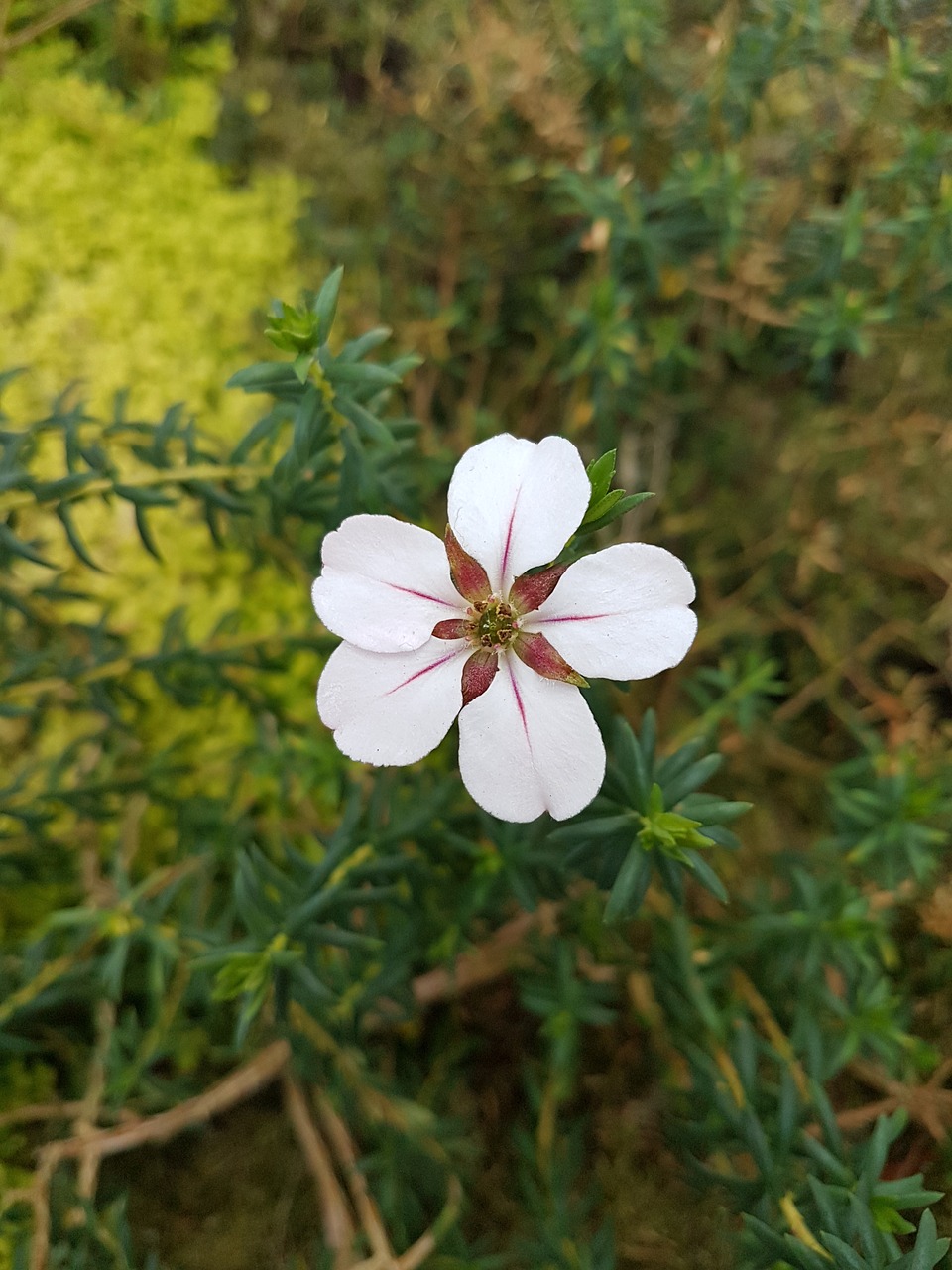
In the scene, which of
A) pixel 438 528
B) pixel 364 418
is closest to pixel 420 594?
pixel 364 418

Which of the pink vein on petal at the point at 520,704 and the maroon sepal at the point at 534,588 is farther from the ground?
the maroon sepal at the point at 534,588

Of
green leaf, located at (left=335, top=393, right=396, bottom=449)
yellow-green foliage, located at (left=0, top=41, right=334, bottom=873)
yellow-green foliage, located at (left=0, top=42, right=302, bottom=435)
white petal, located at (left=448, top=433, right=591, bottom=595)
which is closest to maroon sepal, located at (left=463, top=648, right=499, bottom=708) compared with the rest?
white petal, located at (left=448, top=433, right=591, bottom=595)

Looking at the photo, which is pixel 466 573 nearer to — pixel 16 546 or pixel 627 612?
pixel 627 612

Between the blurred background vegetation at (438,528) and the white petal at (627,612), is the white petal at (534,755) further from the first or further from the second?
the blurred background vegetation at (438,528)

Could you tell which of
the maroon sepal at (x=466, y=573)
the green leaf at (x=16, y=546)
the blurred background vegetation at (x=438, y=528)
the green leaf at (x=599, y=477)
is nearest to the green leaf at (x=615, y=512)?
the green leaf at (x=599, y=477)

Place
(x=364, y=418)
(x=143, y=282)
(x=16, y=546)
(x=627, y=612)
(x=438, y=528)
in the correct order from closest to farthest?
(x=627, y=612)
(x=364, y=418)
(x=16, y=546)
(x=438, y=528)
(x=143, y=282)

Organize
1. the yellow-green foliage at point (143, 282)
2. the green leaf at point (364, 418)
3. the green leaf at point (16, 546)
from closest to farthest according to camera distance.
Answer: the green leaf at point (364, 418) → the green leaf at point (16, 546) → the yellow-green foliage at point (143, 282)

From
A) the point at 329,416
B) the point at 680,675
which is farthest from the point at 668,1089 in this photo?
the point at 329,416
